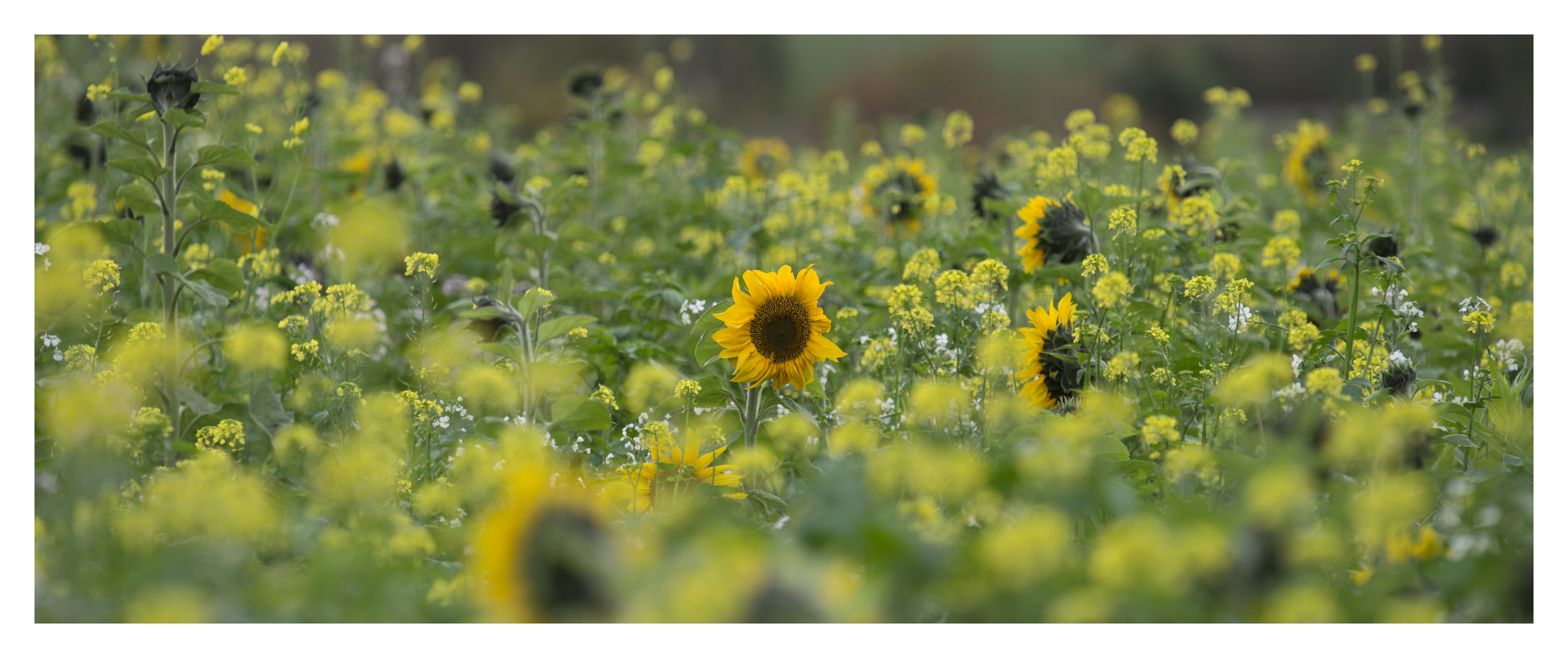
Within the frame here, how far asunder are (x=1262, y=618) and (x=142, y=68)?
510cm

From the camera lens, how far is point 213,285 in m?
2.55

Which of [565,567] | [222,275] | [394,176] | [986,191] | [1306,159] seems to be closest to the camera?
[565,567]

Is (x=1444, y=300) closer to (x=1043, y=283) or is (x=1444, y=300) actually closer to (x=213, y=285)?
(x=1043, y=283)

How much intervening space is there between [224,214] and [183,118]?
0.80 ft

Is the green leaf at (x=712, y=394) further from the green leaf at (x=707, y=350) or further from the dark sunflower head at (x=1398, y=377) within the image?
the dark sunflower head at (x=1398, y=377)

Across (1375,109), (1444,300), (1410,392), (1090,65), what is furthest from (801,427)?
(1090,65)

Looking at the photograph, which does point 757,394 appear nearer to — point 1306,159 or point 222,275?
point 222,275

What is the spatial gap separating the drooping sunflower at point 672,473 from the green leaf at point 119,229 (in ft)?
4.61

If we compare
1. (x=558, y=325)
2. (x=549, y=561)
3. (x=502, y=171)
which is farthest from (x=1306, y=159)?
(x=549, y=561)

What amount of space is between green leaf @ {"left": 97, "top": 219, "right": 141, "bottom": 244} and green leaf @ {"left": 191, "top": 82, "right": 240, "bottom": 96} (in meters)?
0.37

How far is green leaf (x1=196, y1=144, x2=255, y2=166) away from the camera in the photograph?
2326 mm

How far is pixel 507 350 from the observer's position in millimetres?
2236

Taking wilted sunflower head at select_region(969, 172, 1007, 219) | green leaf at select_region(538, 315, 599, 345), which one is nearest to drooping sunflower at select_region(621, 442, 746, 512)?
green leaf at select_region(538, 315, 599, 345)

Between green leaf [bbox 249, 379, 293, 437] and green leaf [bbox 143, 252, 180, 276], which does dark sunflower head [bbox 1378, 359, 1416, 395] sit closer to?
green leaf [bbox 249, 379, 293, 437]
